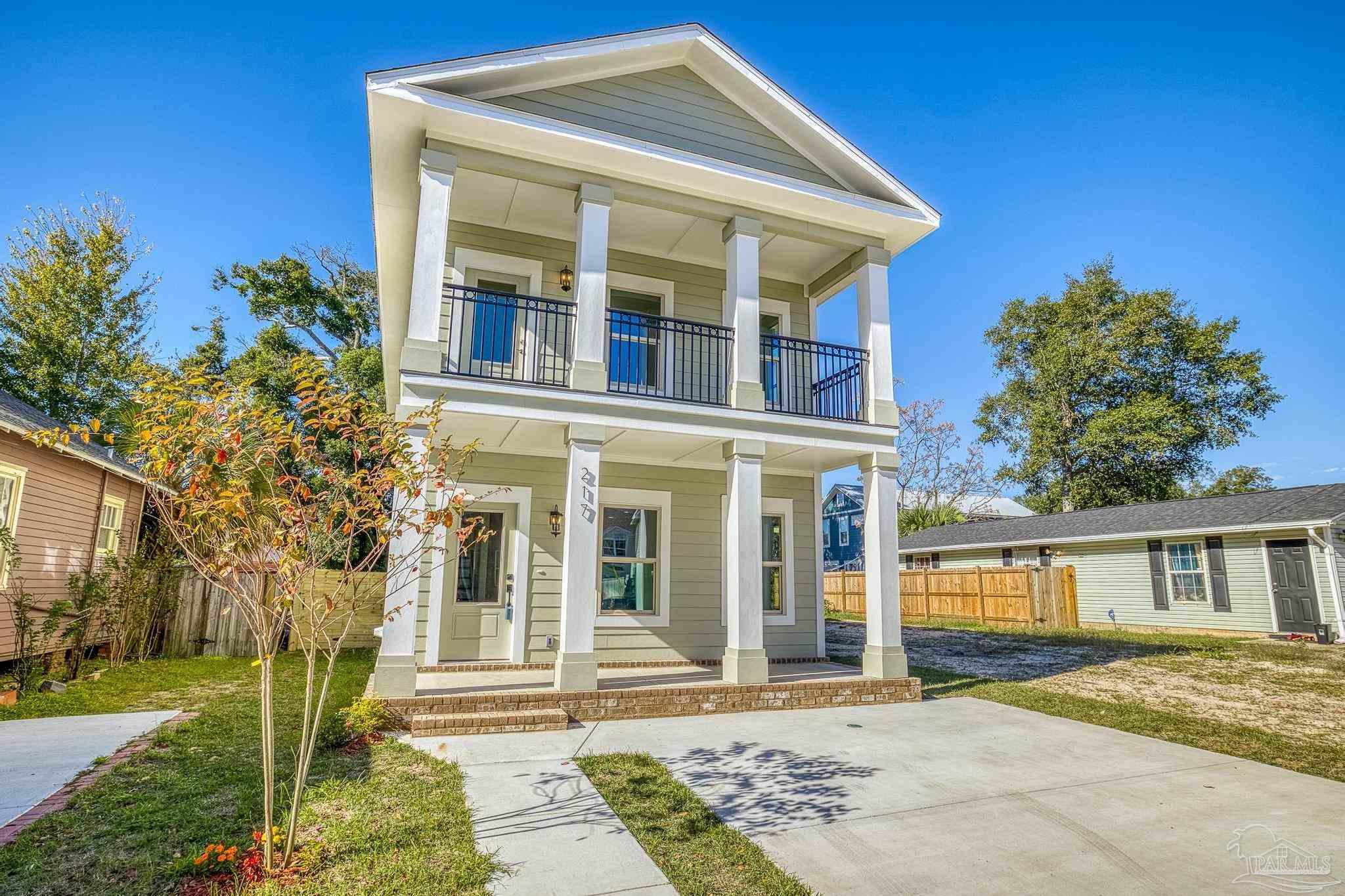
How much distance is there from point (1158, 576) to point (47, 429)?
23.3 metres

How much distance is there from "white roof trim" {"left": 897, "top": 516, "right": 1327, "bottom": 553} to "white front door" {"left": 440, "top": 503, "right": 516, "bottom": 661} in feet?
23.4

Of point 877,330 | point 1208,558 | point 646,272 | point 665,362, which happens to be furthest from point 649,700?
point 1208,558

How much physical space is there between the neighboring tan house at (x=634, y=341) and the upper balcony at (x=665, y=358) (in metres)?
0.05

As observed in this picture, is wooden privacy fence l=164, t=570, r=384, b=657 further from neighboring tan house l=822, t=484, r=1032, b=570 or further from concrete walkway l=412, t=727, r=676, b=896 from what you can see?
neighboring tan house l=822, t=484, r=1032, b=570

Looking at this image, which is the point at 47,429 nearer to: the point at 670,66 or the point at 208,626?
the point at 208,626

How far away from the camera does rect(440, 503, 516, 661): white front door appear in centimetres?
839

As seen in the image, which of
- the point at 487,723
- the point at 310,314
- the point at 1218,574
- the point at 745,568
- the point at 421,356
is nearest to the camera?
the point at 487,723

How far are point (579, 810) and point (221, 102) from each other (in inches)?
537

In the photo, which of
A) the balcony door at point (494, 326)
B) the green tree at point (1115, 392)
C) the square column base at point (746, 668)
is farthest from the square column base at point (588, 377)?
the green tree at point (1115, 392)

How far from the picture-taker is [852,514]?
4012 cm

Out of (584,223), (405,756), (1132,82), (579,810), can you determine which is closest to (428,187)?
(584,223)

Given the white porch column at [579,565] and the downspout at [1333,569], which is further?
the downspout at [1333,569]

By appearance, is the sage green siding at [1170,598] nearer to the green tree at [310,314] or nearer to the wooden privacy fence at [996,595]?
the wooden privacy fence at [996,595]

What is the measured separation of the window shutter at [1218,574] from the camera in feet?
52.7
